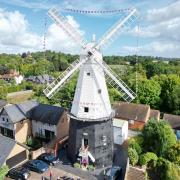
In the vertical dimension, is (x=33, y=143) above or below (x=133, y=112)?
below

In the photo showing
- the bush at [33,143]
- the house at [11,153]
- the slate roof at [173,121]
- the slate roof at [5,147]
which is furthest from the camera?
the slate roof at [173,121]

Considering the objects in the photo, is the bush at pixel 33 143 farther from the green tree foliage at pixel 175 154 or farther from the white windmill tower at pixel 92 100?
the green tree foliage at pixel 175 154

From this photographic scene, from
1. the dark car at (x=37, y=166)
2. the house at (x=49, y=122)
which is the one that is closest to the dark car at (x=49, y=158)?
the dark car at (x=37, y=166)

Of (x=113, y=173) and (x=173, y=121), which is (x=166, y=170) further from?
(x=173, y=121)

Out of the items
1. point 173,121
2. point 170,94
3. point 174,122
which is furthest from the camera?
point 170,94

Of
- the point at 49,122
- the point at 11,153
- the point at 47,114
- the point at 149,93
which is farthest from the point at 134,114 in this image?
the point at 11,153

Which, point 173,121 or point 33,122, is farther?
point 173,121

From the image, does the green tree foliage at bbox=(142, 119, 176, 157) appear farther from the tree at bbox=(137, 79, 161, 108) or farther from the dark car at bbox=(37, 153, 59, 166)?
the tree at bbox=(137, 79, 161, 108)
